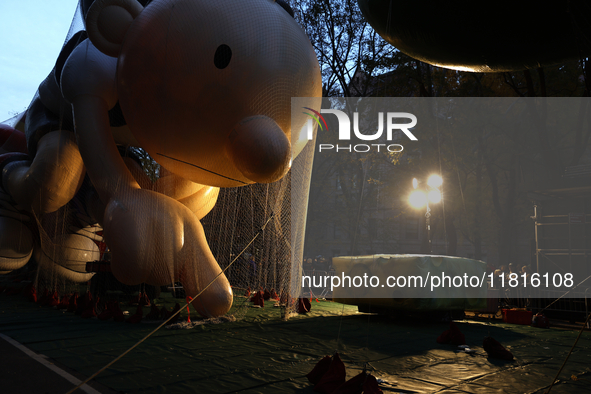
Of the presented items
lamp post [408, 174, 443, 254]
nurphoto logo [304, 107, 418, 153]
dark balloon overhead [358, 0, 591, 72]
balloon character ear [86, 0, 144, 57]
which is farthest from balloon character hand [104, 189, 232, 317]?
lamp post [408, 174, 443, 254]

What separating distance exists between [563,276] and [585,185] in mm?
2945

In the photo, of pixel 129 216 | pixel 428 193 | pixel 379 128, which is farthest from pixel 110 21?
pixel 428 193

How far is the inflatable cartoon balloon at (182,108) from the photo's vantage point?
487 cm

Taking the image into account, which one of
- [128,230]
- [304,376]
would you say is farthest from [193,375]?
[128,230]

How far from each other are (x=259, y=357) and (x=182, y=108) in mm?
3074

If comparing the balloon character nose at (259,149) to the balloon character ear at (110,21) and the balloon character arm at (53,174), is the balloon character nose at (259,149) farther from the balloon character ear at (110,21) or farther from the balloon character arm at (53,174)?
the balloon character arm at (53,174)

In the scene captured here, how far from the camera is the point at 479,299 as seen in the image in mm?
8547

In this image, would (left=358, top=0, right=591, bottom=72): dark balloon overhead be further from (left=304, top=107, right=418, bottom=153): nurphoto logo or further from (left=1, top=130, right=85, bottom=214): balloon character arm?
(left=304, top=107, right=418, bottom=153): nurphoto logo

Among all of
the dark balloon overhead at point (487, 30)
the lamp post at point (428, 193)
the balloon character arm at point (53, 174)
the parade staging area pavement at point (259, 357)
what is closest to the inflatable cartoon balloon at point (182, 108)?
the parade staging area pavement at point (259, 357)

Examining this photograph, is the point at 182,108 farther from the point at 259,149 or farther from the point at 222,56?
the point at 259,149

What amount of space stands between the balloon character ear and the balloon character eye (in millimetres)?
1691

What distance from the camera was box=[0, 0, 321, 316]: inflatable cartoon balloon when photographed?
4867 millimetres

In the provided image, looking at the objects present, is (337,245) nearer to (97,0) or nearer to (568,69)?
(568,69)

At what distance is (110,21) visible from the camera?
557 centimetres
